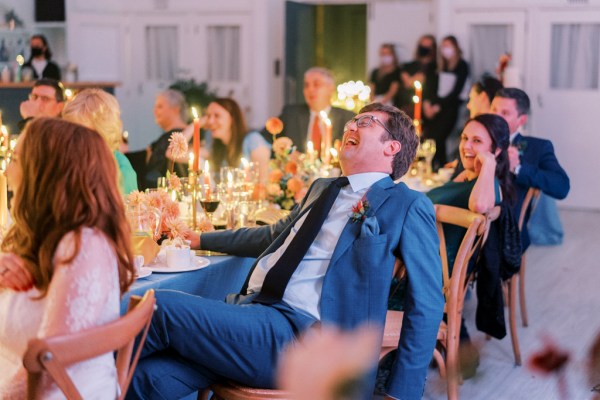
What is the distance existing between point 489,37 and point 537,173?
5132mm

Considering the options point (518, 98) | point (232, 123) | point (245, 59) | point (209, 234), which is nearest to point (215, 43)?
point (245, 59)

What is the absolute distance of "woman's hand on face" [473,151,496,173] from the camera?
3.65 m

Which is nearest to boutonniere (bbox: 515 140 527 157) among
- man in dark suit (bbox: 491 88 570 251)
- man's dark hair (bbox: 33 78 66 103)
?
man in dark suit (bbox: 491 88 570 251)

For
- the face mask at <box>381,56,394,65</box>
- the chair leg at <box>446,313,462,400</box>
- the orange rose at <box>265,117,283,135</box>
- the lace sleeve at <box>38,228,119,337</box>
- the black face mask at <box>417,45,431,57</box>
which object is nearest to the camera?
the lace sleeve at <box>38,228,119,337</box>

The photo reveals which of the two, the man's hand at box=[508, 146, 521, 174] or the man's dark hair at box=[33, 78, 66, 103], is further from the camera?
the man's dark hair at box=[33, 78, 66, 103]

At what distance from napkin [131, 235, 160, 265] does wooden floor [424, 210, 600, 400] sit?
1031 mm

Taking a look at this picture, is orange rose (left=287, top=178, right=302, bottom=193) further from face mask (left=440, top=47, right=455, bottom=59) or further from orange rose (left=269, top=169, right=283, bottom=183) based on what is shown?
face mask (left=440, top=47, right=455, bottom=59)

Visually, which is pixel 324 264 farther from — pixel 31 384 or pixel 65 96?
pixel 65 96

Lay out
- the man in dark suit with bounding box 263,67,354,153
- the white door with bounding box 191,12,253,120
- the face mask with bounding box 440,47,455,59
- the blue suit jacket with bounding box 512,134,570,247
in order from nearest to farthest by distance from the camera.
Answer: the blue suit jacket with bounding box 512,134,570,247 → the man in dark suit with bounding box 263,67,354,153 → the face mask with bounding box 440,47,455,59 → the white door with bounding box 191,12,253,120

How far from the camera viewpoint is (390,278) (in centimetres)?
Answer: 250

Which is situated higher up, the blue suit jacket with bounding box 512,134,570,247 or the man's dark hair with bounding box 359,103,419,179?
the man's dark hair with bounding box 359,103,419,179

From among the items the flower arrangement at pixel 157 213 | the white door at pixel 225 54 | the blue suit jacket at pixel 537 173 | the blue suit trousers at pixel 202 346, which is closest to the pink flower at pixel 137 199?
the flower arrangement at pixel 157 213

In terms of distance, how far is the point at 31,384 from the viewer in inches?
71.8

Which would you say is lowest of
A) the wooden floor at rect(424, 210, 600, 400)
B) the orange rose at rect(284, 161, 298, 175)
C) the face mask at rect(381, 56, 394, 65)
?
the wooden floor at rect(424, 210, 600, 400)
